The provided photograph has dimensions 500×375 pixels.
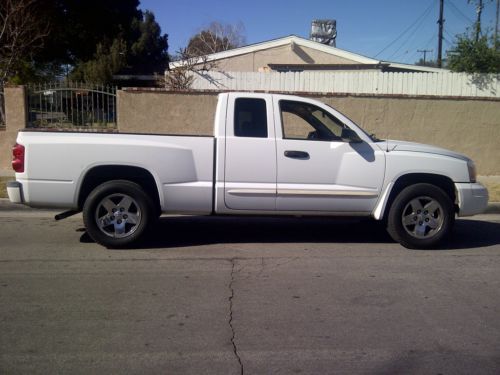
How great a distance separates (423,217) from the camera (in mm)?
6812

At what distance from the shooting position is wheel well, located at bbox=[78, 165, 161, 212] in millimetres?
6496

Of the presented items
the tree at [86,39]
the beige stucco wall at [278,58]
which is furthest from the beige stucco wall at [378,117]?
the tree at [86,39]

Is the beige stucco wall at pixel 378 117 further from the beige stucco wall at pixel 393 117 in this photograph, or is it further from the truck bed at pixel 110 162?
the truck bed at pixel 110 162

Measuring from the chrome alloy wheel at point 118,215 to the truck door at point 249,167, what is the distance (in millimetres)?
1165

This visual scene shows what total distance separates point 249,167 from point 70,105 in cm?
799

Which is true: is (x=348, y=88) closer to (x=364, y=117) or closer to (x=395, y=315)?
(x=364, y=117)

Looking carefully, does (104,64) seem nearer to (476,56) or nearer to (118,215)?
(476,56)

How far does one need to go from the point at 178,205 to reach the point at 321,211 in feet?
5.95

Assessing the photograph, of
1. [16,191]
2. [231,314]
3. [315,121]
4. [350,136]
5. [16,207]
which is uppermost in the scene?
[315,121]

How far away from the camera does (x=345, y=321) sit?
14.5 ft

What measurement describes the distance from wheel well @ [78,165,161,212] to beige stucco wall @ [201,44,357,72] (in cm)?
1819

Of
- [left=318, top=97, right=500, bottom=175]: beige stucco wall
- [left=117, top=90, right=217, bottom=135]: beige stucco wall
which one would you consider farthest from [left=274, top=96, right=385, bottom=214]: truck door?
[left=318, top=97, right=500, bottom=175]: beige stucco wall

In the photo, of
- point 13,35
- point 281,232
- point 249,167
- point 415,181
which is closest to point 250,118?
point 249,167

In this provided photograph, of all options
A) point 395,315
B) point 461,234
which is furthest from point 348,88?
point 395,315
